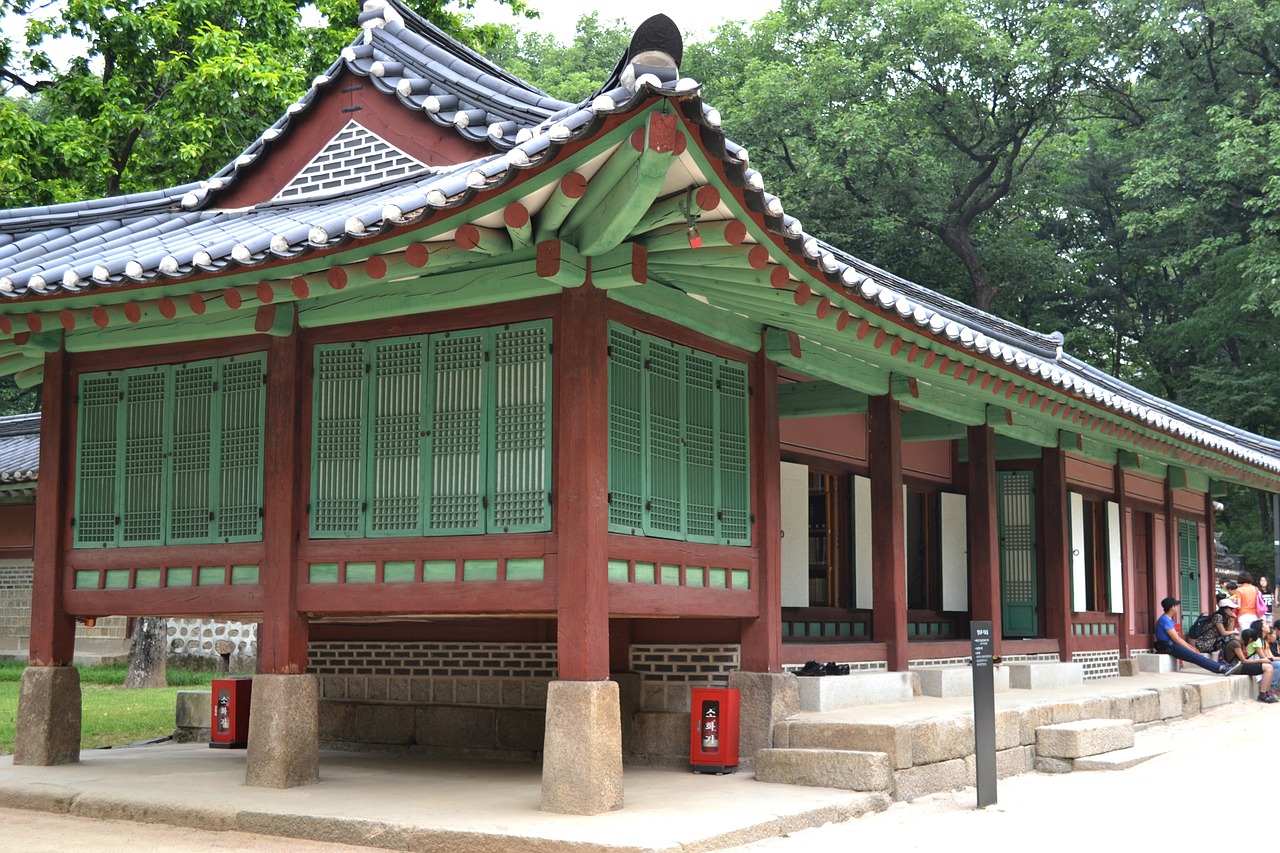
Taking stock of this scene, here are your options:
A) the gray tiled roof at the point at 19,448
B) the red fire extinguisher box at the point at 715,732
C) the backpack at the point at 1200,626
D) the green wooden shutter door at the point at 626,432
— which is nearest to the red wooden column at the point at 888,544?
the red fire extinguisher box at the point at 715,732

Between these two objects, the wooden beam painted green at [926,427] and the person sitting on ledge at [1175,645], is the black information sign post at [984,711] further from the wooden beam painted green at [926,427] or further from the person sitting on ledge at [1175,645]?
the person sitting on ledge at [1175,645]

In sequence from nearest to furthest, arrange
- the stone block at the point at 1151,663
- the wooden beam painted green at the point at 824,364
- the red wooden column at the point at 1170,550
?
the wooden beam painted green at the point at 824,364
the stone block at the point at 1151,663
the red wooden column at the point at 1170,550

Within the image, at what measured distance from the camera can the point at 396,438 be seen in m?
8.98

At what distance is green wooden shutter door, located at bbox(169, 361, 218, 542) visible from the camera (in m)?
9.66

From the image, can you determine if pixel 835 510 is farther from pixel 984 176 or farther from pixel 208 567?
pixel 984 176

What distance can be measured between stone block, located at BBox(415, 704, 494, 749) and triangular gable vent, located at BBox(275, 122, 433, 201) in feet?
15.3

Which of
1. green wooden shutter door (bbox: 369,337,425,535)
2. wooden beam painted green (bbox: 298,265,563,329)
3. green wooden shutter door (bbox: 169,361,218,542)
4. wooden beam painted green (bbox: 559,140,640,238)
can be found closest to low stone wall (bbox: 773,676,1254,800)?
green wooden shutter door (bbox: 369,337,425,535)

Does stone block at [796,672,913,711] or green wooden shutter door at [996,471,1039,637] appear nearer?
stone block at [796,672,913,711]

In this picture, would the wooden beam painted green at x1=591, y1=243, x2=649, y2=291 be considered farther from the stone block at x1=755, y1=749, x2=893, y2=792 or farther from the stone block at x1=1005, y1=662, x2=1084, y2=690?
the stone block at x1=1005, y1=662, x2=1084, y2=690

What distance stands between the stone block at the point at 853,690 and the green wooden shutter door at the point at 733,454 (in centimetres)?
129

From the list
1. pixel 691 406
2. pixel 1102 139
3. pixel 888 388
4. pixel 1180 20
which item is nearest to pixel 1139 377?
pixel 1102 139

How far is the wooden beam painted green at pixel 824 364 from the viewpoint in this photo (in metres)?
10.3

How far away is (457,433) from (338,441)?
1013 mm

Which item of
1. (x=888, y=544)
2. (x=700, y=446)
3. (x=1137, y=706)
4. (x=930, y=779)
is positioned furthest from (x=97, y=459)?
(x=1137, y=706)
